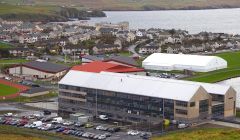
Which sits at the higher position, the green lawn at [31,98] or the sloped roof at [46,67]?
the sloped roof at [46,67]

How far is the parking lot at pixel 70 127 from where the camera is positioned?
18.6 meters

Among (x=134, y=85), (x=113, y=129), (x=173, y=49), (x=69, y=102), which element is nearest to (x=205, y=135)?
(x=113, y=129)

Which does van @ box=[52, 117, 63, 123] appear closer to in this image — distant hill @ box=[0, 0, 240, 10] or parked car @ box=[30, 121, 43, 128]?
parked car @ box=[30, 121, 43, 128]

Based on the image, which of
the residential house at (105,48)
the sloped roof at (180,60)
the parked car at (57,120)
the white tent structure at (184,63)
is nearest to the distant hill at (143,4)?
the residential house at (105,48)

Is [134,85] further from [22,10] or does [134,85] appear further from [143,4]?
[143,4]

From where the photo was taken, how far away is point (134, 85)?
71.3 feet

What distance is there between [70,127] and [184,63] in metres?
17.0

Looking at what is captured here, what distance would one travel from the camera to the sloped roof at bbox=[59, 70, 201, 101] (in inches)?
805

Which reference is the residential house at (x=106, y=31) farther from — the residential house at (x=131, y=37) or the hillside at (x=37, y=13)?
the hillside at (x=37, y=13)

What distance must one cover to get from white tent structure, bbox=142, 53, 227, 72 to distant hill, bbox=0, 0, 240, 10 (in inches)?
3281

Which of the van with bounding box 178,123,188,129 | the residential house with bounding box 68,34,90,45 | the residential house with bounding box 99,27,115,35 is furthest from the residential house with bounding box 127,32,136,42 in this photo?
the van with bounding box 178,123,188,129

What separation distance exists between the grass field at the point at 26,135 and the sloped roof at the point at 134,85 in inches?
157

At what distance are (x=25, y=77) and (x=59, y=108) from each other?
30.7 feet

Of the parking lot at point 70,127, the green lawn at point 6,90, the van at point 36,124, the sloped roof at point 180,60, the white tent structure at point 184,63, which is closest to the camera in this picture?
the parking lot at point 70,127
